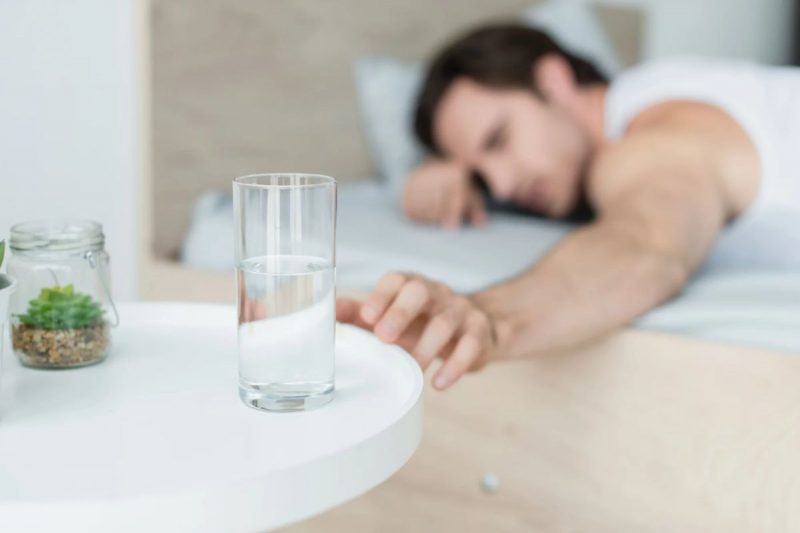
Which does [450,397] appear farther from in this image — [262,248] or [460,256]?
[262,248]

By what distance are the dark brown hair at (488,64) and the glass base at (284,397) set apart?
115 centimetres

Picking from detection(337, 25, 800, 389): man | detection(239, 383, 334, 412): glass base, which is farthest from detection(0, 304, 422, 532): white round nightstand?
detection(337, 25, 800, 389): man

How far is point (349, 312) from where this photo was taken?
0.87 m

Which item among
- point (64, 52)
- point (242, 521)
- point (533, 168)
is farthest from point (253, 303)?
point (533, 168)

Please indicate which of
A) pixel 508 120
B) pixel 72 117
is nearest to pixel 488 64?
pixel 508 120

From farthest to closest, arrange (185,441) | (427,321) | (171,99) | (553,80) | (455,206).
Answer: (553,80)
(455,206)
(171,99)
(427,321)
(185,441)

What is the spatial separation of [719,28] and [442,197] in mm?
2053

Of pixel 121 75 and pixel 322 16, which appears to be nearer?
pixel 121 75

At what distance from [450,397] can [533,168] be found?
581 mm

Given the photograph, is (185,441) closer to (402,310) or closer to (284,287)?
(284,287)

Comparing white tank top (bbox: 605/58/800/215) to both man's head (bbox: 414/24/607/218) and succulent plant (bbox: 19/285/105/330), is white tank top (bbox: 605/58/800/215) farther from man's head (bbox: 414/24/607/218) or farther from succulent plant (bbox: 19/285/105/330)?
succulent plant (bbox: 19/285/105/330)

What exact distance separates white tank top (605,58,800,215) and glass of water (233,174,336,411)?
3.12 feet

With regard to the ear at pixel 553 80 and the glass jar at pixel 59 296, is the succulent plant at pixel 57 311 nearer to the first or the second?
the glass jar at pixel 59 296

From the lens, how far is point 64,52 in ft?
4.09
